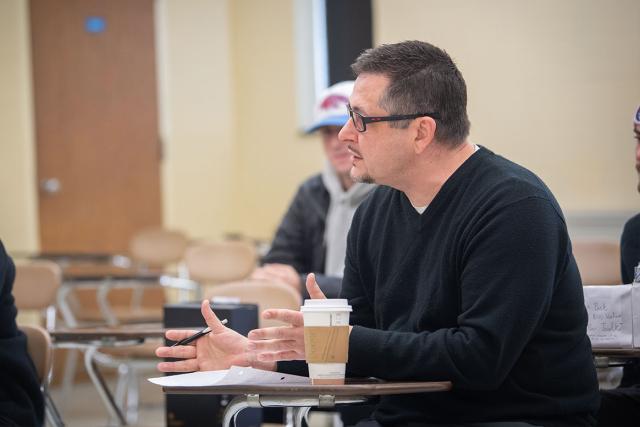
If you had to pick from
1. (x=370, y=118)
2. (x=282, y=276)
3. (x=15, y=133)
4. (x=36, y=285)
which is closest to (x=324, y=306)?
(x=370, y=118)

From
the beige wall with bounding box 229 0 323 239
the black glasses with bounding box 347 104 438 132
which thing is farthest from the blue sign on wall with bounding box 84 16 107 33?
the black glasses with bounding box 347 104 438 132

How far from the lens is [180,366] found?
2.19 m

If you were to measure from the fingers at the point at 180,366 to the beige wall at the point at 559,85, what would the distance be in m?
3.14

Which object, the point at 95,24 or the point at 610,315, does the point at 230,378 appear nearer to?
the point at 610,315

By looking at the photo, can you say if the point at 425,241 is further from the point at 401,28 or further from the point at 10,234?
the point at 10,234

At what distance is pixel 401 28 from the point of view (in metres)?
6.19

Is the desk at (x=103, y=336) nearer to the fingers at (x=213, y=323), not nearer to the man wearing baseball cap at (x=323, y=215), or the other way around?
the fingers at (x=213, y=323)

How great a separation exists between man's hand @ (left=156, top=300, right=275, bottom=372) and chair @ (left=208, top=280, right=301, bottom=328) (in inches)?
Result: 48.3

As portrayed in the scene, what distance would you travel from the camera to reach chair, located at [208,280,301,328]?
349 cm

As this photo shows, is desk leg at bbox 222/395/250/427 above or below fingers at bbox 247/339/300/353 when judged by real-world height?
below

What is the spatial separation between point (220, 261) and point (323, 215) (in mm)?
1809

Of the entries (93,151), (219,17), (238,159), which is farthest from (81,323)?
(219,17)

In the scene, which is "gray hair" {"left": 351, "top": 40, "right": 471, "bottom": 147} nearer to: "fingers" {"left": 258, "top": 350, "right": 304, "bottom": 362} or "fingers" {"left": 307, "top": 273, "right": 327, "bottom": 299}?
"fingers" {"left": 307, "top": 273, "right": 327, "bottom": 299}

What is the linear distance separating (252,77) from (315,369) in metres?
6.27
